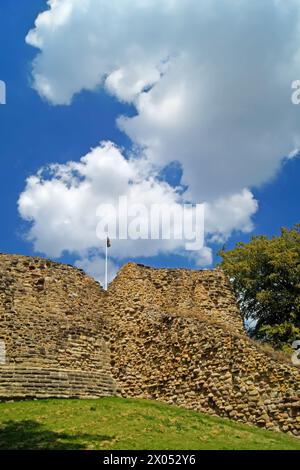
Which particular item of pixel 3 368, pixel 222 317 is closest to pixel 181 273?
pixel 222 317

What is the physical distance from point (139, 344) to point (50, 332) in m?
3.97

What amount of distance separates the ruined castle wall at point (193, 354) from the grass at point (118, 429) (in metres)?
1.05

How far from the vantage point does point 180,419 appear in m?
17.0

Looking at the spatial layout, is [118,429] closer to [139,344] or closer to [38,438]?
[38,438]

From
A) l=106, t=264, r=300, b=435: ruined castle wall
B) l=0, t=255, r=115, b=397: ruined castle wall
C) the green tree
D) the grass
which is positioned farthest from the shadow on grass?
the green tree

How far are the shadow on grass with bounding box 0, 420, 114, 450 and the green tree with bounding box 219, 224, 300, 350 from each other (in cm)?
2031

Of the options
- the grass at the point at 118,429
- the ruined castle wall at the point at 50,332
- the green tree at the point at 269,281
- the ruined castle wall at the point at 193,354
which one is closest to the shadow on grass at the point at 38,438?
the grass at the point at 118,429

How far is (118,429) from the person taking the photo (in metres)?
14.7

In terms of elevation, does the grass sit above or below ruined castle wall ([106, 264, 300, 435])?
below

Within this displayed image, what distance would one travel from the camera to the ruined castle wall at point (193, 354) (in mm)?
17781

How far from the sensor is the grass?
1274 cm

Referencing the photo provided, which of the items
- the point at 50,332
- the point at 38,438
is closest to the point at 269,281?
the point at 50,332

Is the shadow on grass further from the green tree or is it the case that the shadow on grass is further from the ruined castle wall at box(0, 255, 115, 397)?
the green tree
